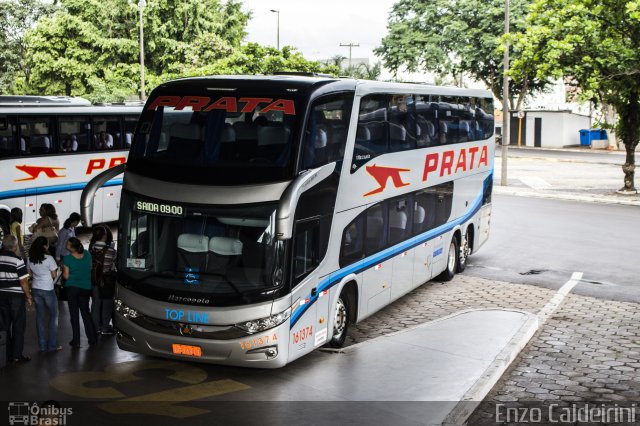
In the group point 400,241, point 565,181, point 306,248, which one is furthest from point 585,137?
point 306,248

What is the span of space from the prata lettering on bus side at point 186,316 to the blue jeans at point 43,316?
7.45 ft

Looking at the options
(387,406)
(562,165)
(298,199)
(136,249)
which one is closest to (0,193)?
(136,249)

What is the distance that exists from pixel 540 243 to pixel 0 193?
46.1 ft

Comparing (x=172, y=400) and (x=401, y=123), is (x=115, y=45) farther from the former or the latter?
(x=172, y=400)

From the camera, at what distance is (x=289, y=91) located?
11875 millimetres

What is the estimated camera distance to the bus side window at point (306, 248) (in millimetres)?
11375

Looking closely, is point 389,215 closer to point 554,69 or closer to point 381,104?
point 381,104

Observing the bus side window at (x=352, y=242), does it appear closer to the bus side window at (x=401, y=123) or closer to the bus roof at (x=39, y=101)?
the bus side window at (x=401, y=123)

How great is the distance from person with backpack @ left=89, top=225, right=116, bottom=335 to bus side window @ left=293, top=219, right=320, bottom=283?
3.14 m

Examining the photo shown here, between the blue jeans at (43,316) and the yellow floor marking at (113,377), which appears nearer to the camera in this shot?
the yellow floor marking at (113,377)

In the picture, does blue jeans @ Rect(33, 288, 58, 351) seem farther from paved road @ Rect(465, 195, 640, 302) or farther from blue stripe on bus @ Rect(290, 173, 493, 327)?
A: paved road @ Rect(465, 195, 640, 302)

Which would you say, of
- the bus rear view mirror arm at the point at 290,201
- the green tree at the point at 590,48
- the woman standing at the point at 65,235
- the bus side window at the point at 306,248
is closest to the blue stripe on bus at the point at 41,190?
the woman standing at the point at 65,235

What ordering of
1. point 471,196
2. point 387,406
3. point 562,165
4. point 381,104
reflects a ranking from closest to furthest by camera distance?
point 387,406 → point 381,104 → point 471,196 → point 562,165

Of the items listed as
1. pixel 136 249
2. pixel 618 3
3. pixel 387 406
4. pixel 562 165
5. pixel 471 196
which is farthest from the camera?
pixel 562 165
